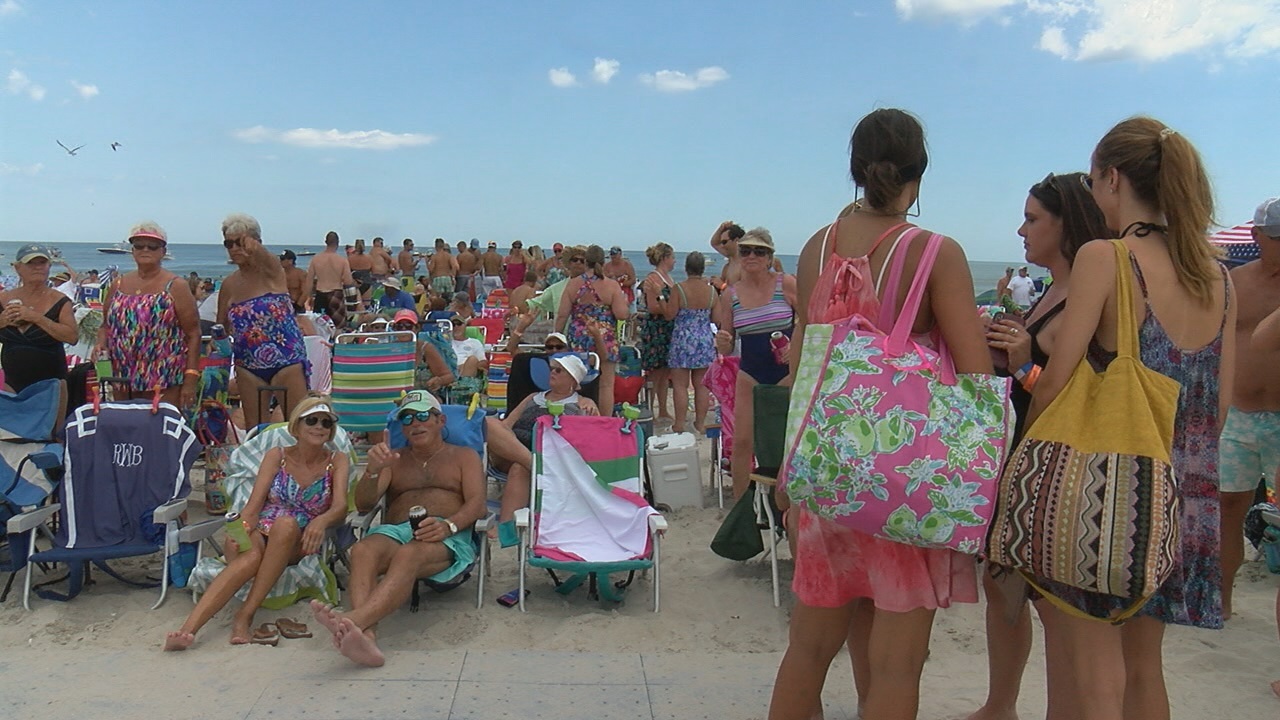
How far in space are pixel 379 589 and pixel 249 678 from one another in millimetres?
579

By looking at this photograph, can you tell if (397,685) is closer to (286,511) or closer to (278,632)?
(278,632)

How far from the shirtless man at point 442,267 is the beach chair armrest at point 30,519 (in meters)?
Result: 11.9

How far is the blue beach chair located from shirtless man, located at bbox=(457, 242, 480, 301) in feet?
40.6

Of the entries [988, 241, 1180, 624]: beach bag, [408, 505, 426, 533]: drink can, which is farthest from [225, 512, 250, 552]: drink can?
[988, 241, 1180, 624]: beach bag

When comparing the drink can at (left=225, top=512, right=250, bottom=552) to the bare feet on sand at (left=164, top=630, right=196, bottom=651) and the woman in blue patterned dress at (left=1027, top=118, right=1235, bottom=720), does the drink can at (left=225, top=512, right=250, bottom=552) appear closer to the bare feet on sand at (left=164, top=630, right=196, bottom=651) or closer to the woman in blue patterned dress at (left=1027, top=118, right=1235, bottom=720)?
the bare feet on sand at (left=164, top=630, right=196, bottom=651)

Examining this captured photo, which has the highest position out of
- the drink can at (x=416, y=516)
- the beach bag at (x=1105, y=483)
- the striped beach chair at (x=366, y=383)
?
the beach bag at (x=1105, y=483)

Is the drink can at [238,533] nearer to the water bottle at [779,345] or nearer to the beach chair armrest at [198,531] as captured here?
the beach chair armrest at [198,531]

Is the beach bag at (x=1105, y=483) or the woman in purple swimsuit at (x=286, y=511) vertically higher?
the beach bag at (x=1105, y=483)

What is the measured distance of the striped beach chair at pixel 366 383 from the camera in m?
6.10

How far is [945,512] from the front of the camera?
1.92m

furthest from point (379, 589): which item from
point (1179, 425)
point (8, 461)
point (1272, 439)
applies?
point (1272, 439)

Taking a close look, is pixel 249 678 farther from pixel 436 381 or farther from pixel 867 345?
pixel 436 381

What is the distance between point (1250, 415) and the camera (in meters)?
3.57

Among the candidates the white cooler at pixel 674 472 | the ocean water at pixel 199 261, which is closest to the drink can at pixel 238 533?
the white cooler at pixel 674 472
